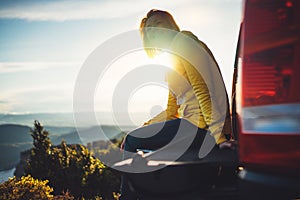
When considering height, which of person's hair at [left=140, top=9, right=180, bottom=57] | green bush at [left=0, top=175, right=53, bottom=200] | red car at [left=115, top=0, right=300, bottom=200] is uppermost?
person's hair at [left=140, top=9, right=180, bottom=57]

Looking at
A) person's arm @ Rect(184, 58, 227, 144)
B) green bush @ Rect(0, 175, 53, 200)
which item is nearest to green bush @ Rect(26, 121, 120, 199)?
green bush @ Rect(0, 175, 53, 200)

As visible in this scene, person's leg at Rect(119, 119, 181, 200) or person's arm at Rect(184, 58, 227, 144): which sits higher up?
person's arm at Rect(184, 58, 227, 144)

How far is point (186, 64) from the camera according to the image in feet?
8.52

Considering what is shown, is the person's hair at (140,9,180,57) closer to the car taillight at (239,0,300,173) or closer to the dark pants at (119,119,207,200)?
the dark pants at (119,119,207,200)

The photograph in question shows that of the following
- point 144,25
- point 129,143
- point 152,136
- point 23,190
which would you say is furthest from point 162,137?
point 23,190

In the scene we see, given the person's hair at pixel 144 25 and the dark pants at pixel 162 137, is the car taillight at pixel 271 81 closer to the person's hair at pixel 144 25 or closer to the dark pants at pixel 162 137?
the dark pants at pixel 162 137

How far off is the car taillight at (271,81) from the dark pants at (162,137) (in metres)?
0.70

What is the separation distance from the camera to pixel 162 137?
251 centimetres

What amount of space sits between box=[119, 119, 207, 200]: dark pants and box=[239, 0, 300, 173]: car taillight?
0.70m

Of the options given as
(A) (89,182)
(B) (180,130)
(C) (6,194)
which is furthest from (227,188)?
(A) (89,182)

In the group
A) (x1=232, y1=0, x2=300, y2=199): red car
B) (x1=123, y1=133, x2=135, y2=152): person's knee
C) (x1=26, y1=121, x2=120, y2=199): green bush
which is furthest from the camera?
(x1=26, y1=121, x2=120, y2=199): green bush

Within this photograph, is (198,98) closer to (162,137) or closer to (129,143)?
(162,137)

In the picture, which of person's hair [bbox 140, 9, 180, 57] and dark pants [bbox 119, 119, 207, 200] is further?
person's hair [bbox 140, 9, 180, 57]

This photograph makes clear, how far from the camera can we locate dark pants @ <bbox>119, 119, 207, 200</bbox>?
2.35 m
